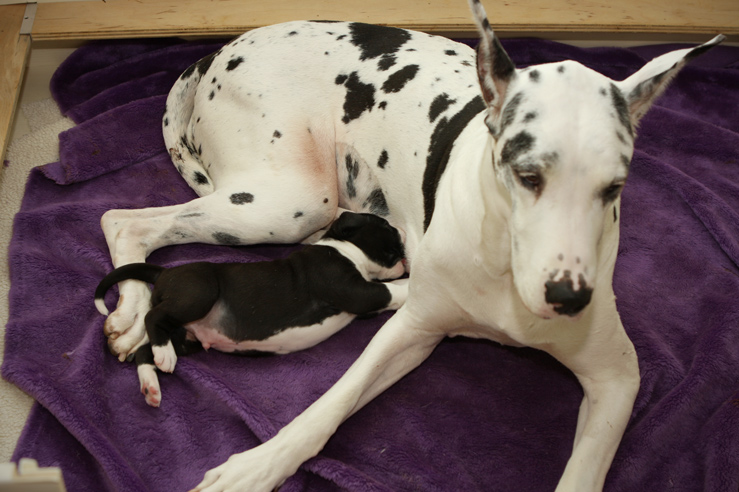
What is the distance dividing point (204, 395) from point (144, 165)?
1571 mm

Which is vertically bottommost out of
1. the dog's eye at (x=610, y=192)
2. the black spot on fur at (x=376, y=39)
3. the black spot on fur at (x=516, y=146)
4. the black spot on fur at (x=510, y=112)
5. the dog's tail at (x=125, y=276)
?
the dog's tail at (x=125, y=276)

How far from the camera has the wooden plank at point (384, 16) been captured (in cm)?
426

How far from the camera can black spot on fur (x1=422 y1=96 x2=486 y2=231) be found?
2.72m

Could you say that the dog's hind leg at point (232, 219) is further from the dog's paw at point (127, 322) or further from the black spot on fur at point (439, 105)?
the black spot on fur at point (439, 105)

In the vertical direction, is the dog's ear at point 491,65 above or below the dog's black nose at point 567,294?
above

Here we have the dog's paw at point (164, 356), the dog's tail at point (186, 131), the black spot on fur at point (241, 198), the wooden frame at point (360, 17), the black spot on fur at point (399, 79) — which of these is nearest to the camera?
the dog's paw at point (164, 356)

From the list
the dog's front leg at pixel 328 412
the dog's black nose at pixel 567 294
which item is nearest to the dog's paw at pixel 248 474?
the dog's front leg at pixel 328 412

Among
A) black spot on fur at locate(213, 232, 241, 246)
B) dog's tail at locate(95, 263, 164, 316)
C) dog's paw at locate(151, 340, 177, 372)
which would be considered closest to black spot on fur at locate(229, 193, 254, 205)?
black spot on fur at locate(213, 232, 241, 246)

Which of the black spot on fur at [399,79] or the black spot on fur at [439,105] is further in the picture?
the black spot on fur at [399,79]

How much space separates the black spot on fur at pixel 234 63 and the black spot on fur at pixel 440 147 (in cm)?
104

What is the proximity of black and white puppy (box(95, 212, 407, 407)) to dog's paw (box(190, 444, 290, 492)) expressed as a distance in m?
0.51

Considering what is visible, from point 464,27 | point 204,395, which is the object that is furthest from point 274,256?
point 464,27

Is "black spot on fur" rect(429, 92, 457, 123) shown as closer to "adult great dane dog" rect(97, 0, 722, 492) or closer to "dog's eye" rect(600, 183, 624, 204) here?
"adult great dane dog" rect(97, 0, 722, 492)

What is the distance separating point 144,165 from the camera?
386 cm
